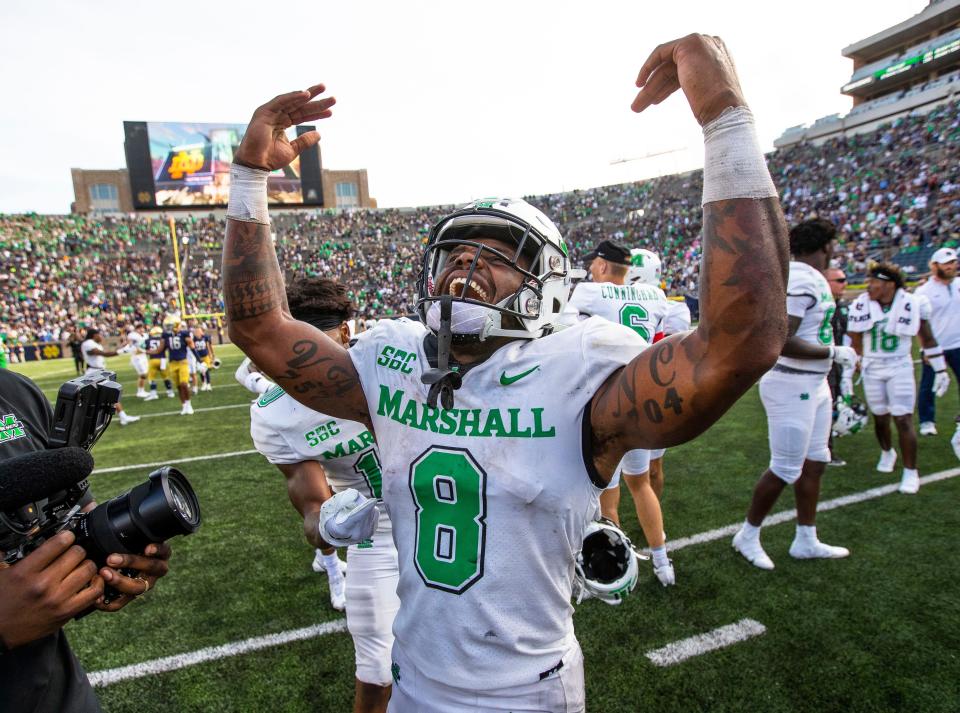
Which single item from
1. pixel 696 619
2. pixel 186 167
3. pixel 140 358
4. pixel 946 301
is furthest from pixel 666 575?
pixel 186 167

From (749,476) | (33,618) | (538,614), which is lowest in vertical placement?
(749,476)

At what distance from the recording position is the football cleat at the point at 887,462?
6176 millimetres

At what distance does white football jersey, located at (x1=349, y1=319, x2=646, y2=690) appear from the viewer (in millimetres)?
1543

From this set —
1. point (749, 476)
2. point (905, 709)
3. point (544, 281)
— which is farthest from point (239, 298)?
point (749, 476)

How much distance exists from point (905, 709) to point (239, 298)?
11.7ft

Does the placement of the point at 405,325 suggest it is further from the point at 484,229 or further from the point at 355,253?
the point at 355,253

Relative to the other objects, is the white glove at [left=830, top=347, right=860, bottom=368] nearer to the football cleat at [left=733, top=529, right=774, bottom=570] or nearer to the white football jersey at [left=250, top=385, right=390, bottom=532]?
the football cleat at [left=733, top=529, right=774, bottom=570]

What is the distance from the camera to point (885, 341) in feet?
20.0

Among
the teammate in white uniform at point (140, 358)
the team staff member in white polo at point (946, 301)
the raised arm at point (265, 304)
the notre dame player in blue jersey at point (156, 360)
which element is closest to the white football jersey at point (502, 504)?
Answer: the raised arm at point (265, 304)

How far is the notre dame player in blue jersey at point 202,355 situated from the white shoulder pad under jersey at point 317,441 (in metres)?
13.2

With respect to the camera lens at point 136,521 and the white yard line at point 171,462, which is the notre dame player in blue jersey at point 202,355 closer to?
the white yard line at point 171,462

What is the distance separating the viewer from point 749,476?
248 inches

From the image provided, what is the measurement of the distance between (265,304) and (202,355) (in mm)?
15827

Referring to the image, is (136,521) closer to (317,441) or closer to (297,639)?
(317,441)
